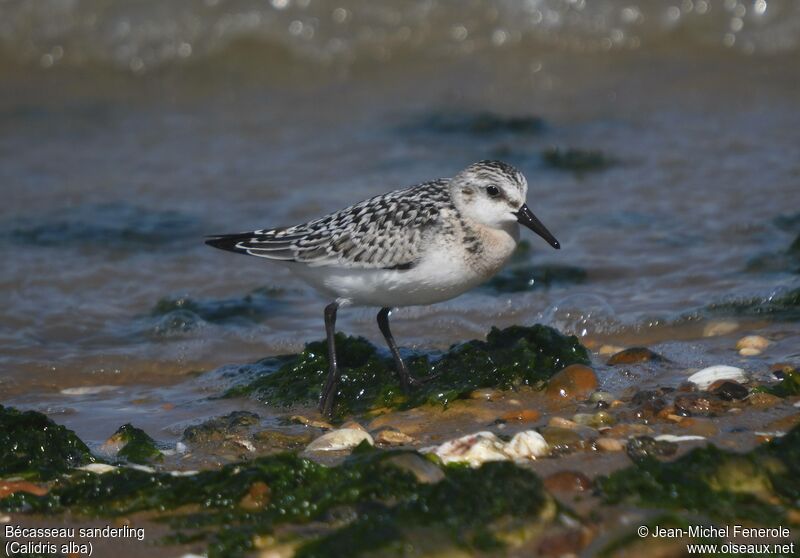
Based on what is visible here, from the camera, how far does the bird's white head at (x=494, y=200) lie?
610cm

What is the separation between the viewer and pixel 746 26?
13.6m

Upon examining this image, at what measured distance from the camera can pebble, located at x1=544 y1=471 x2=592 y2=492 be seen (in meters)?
4.36

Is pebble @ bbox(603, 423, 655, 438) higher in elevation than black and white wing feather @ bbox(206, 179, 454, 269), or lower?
lower

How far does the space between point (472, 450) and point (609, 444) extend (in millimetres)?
587

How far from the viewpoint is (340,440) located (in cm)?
527

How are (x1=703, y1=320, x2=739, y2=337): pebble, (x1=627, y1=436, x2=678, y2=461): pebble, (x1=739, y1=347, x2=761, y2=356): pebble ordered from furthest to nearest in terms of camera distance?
(x1=703, y1=320, x2=739, y2=337): pebble
(x1=739, y1=347, x2=761, y2=356): pebble
(x1=627, y1=436, x2=678, y2=461): pebble

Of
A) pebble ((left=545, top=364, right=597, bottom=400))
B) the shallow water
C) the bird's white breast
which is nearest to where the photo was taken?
pebble ((left=545, top=364, right=597, bottom=400))

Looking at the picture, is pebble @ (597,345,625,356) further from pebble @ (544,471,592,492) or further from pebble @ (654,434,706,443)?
pebble @ (544,471,592,492)

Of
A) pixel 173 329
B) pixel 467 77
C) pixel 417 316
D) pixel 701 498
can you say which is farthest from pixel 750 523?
pixel 467 77

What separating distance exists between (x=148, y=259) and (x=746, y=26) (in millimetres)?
8153

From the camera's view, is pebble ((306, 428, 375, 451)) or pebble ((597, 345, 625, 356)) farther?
pebble ((597, 345, 625, 356))

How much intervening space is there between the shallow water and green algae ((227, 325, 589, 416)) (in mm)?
357

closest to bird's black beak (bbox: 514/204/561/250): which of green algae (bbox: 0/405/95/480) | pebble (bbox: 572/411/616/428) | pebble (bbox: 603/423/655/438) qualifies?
pebble (bbox: 572/411/616/428)

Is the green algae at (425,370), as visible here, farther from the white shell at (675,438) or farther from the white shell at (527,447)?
the white shell at (675,438)
